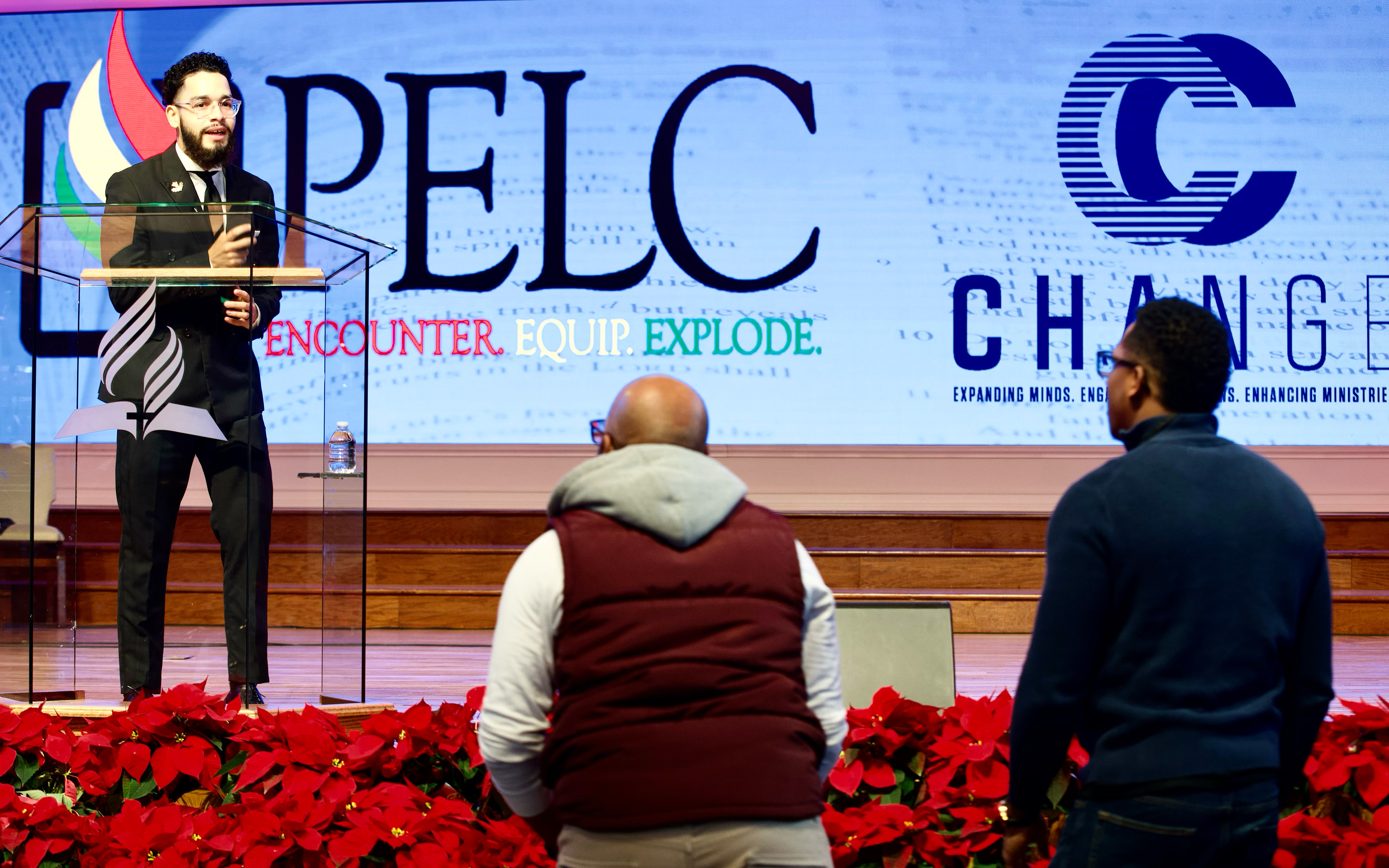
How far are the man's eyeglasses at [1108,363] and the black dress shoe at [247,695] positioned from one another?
80.9 inches

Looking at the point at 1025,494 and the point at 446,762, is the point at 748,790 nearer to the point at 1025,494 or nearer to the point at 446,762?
the point at 446,762

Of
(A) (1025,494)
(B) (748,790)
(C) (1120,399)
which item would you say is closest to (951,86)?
(A) (1025,494)

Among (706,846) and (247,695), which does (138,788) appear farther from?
(706,846)

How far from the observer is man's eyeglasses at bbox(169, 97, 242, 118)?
2938 millimetres

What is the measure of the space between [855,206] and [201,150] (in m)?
4.06

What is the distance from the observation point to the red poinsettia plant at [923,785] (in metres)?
2.01

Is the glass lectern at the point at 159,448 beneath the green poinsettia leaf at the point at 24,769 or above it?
above

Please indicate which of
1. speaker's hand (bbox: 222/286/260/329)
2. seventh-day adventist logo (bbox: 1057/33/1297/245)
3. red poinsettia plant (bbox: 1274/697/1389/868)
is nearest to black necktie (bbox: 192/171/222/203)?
speaker's hand (bbox: 222/286/260/329)

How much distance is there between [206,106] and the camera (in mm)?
2941

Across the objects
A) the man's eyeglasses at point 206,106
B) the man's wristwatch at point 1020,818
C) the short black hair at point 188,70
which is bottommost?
the man's wristwatch at point 1020,818

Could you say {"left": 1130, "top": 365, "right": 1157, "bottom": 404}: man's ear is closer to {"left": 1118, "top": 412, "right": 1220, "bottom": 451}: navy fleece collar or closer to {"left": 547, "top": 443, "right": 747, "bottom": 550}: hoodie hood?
{"left": 1118, "top": 412, "right": 1220, "bottom": 451}: navy fleece collar

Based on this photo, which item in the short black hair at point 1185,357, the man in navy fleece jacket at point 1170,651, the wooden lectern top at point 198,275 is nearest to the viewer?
the man in navy fleece jacket at point 1170,651

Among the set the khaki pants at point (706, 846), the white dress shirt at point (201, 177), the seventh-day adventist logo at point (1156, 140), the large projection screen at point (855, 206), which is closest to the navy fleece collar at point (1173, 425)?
the khaki pants at point (706, 846)

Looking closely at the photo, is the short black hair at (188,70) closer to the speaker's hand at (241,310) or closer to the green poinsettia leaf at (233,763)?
the speaker's hand at (241,310)
